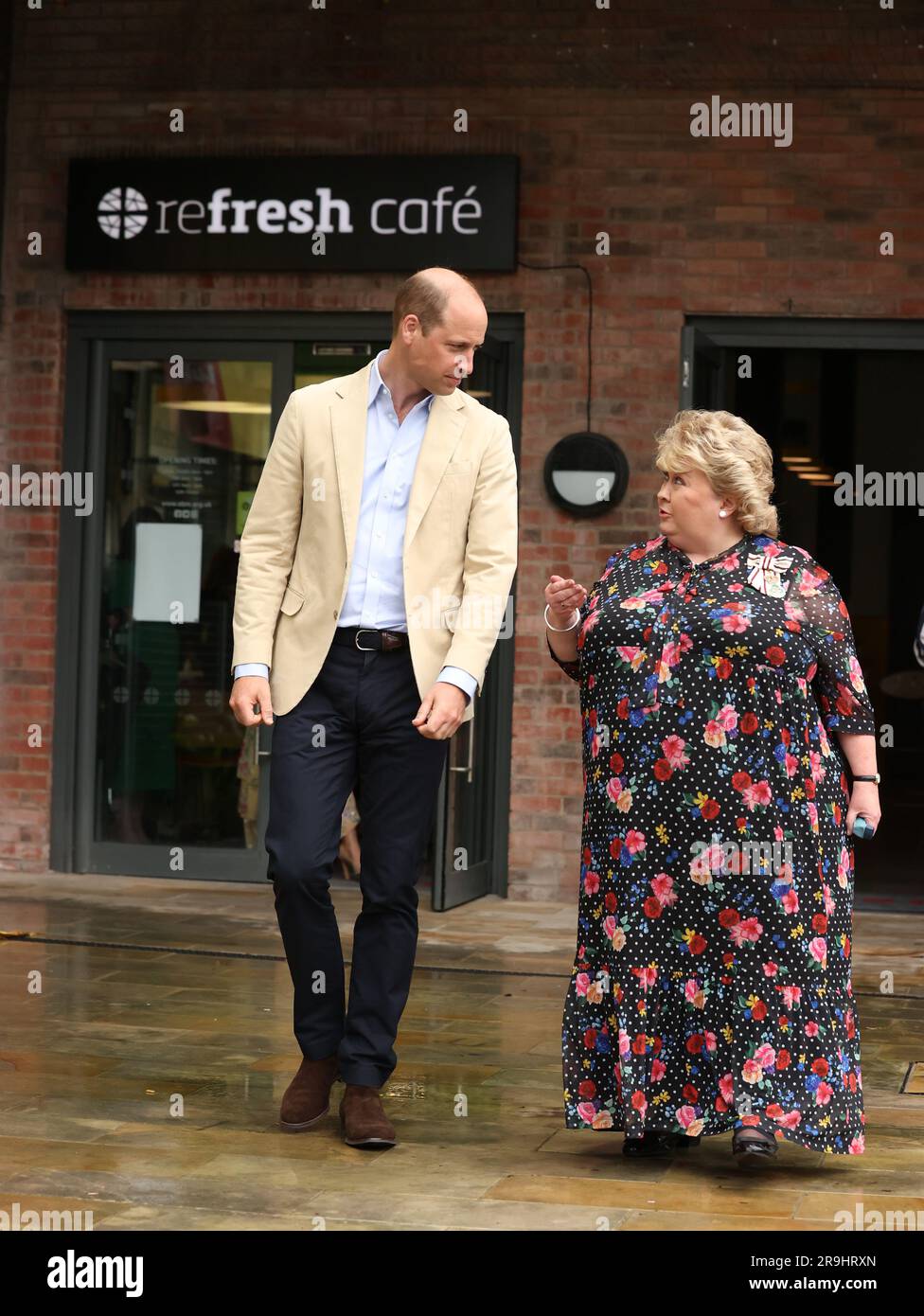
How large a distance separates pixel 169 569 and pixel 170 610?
0.63 ft

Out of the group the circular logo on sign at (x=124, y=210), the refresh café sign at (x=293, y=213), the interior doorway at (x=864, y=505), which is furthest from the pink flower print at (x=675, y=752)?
the interior doorway at (x=864, y=505)

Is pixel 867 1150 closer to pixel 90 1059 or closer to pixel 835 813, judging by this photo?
pixel 835 813

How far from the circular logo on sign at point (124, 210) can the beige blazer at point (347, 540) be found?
4.69 meters

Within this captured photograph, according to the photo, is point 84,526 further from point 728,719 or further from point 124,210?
point 728,719

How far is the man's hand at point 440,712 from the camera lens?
156 inches

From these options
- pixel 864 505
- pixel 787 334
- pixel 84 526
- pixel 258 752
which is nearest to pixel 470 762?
pixel 258 752

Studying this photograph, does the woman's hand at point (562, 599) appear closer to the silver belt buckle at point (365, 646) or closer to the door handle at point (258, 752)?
the silver belt buckle at point (365, 646)

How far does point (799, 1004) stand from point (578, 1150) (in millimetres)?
611

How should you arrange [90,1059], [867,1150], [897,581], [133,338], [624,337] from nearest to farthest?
1. [867,1150]
2. [90,1059]
3. [624,337]
4. [133,338]
5. [897,581]

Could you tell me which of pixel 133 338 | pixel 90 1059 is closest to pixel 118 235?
pixel 133 338

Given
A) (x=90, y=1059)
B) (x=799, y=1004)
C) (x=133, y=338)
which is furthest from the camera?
(x=133, y=338)

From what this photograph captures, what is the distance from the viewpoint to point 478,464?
166 inches

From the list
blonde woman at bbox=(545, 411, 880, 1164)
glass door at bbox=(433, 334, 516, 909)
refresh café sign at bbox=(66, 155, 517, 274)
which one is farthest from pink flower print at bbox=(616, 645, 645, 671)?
refresh café sign at bbox=(66, 155, 517, 274)

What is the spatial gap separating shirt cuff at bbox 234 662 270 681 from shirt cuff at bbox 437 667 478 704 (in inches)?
15.7
